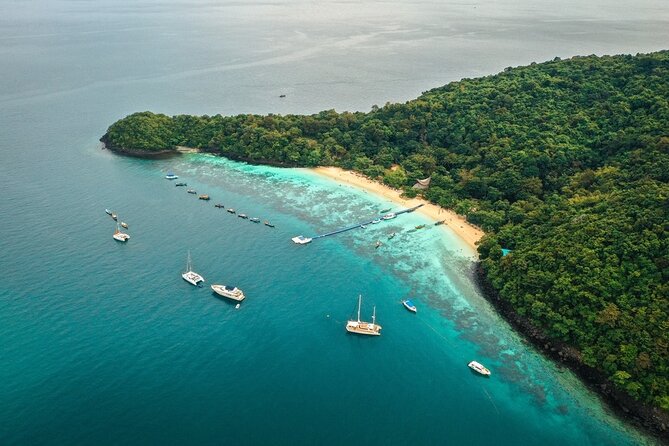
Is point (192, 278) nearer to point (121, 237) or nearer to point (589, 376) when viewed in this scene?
point (121, 237)

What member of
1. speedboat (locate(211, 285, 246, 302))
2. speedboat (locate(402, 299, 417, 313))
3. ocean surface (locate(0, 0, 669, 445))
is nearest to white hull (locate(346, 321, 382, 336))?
ocean surface (locate(0, 0, 669, 445))

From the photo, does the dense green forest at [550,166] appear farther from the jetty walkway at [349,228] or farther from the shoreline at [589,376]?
the jetty walkway at [349,228]

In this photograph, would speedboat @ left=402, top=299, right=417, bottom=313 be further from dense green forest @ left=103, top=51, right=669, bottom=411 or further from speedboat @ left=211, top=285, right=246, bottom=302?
speedboat @ left=211, top=285, right=246, bottom=302

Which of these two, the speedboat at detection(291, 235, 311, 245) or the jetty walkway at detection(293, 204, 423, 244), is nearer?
the speedboat at detection(291, 235, 311, 245)

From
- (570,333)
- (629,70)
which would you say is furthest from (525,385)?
(629,70)

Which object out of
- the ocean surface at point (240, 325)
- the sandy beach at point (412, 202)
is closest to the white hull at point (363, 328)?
the ocean surface at point (240, 325)

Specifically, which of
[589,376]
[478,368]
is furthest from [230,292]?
[589,376]
